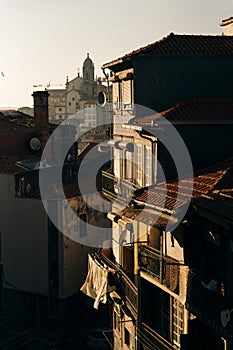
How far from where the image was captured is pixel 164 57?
19781mm

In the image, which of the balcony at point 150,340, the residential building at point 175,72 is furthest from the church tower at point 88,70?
the balcony at point 150,340

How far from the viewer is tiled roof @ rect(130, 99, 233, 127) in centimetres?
1828

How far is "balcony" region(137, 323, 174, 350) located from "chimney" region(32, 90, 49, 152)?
21.0m

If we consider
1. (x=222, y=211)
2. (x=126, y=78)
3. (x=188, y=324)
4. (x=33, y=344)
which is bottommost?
(x=33, y=344)

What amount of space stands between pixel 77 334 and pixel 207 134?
1764cm

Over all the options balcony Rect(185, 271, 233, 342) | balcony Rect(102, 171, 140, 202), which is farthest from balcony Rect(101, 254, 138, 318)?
balcony Rect(185, 271, 233, 342)

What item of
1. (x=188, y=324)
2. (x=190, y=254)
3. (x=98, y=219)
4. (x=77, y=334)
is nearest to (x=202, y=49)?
(x=190, y=254)

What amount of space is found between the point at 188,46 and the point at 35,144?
65.3 ft

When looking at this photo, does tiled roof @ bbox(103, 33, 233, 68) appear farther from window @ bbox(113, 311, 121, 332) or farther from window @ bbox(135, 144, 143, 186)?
window @ bbox(113, 311, 121, 332)

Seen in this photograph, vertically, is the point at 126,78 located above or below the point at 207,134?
above

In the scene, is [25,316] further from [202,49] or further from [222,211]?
[222,211]

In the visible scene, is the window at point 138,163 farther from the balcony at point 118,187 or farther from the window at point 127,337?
the window at point 127,337

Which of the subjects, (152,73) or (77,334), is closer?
(152,73)

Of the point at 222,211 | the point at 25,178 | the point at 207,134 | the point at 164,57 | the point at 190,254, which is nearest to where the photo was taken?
the point at 222,211
